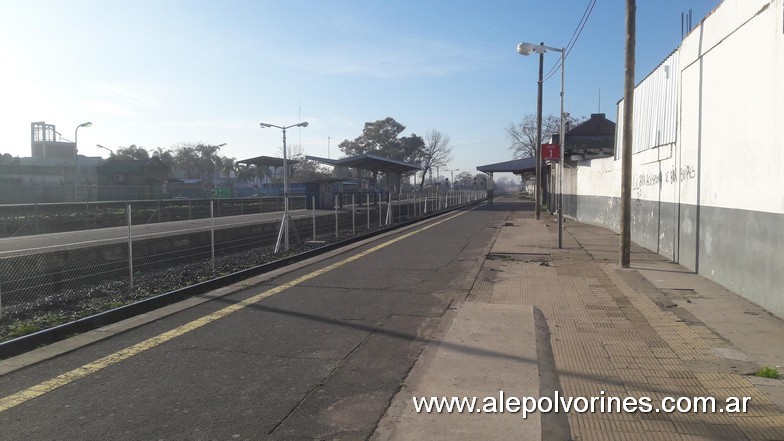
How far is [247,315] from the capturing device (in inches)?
316

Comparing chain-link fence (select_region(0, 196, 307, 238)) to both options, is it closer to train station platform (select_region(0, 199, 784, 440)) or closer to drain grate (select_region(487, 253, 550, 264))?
drain grate (select_region(487, 253, 550, 264))

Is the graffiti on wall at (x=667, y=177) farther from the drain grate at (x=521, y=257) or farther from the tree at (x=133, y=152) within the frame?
the tree at (x=133, y=152)

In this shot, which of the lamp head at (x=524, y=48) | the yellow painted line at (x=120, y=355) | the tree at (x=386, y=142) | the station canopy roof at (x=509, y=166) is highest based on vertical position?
the tree at (x=386, y=142)

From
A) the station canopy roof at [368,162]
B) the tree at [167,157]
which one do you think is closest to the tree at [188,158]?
the tree at [167,157]

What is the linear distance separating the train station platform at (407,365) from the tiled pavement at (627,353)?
2 cm

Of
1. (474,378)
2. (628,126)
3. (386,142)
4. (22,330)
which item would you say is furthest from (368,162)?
(386,142)

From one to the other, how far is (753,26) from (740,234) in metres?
3.00

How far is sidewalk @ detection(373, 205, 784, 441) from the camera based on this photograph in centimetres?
432

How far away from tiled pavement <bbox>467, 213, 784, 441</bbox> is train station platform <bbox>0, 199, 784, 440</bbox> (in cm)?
2

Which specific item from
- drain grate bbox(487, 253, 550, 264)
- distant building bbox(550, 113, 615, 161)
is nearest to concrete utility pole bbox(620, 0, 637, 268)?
drain grate bbox(487, 253, 550, 264)

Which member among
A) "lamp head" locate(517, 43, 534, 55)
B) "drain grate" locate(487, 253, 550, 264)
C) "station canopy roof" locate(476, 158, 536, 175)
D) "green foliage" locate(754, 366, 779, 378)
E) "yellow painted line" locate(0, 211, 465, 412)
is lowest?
"yellow painted line" locate(0, 211, 465, 412)

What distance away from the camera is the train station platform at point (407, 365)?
14.3 ft

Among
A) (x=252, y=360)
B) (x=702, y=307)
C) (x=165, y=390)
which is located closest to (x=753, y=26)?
(x=702, y=307)

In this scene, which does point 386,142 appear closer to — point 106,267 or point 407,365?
point 106,267
